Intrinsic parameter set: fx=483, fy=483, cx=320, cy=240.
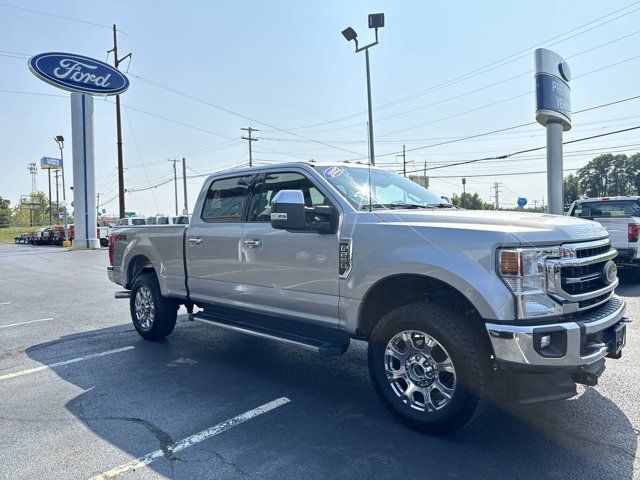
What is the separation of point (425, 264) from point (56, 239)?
42.6 meters

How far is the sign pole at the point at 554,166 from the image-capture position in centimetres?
1323

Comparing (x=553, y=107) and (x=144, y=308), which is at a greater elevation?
(x=553, y=107)

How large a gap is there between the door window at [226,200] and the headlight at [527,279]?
2971 mm

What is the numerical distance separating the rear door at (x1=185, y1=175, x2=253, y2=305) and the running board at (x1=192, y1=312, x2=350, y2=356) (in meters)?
0.26

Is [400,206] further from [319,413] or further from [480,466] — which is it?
[480,466]

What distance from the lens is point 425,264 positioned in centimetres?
346

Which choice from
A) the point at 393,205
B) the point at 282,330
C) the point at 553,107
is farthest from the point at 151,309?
the point at 553,107

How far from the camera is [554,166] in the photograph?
1338 centimetres

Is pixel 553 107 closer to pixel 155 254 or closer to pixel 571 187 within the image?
pixel 155 254

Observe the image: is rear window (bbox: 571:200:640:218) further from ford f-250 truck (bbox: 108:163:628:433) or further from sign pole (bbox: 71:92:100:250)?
sign pole (bbox: 71:92:100:250)

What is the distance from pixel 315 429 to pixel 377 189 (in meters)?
2.20

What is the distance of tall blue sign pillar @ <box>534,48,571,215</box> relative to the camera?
41.3 ft

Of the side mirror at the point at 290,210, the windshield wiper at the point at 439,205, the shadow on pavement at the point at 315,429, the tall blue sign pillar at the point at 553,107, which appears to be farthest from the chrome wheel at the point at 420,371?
the tall blue sign pillar at the point at 553,107

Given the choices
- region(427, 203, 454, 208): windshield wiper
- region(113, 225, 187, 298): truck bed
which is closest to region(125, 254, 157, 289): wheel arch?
region(113, 225, 187, 298): truck bed
